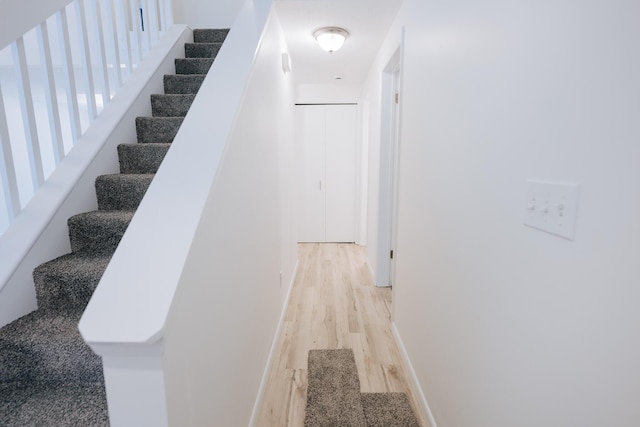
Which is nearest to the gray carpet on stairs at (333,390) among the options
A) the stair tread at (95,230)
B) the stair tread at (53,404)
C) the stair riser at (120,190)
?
the stair tread at (53,404)

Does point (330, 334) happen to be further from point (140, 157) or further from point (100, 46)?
point (100, 46)

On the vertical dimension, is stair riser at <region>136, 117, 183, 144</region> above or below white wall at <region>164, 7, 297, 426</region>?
above

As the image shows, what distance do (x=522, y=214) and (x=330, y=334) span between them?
5.94 feet

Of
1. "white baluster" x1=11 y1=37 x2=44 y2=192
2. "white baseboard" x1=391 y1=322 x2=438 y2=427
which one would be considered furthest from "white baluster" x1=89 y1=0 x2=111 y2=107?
"white baseboard" x1=391 y1=322 x2=438 y2=427

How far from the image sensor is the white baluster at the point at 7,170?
3.93ft

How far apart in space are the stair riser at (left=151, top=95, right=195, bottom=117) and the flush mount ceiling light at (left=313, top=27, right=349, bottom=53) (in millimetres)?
1117

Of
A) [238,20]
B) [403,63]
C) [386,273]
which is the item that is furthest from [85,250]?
[386,273]

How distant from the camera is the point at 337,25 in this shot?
2.30m

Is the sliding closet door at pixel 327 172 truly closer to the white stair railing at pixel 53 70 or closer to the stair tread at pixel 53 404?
the white stair railing at pixel 53 70

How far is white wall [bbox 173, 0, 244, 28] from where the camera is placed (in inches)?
138

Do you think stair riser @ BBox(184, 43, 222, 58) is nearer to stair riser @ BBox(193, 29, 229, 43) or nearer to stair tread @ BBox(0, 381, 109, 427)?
stair riser @ BBox(193, 29, 229, 43)

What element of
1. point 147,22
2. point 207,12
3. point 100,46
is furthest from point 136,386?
point 207,12

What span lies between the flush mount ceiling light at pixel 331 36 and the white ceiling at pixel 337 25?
4 cm

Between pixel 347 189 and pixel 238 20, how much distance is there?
10.5 ft
